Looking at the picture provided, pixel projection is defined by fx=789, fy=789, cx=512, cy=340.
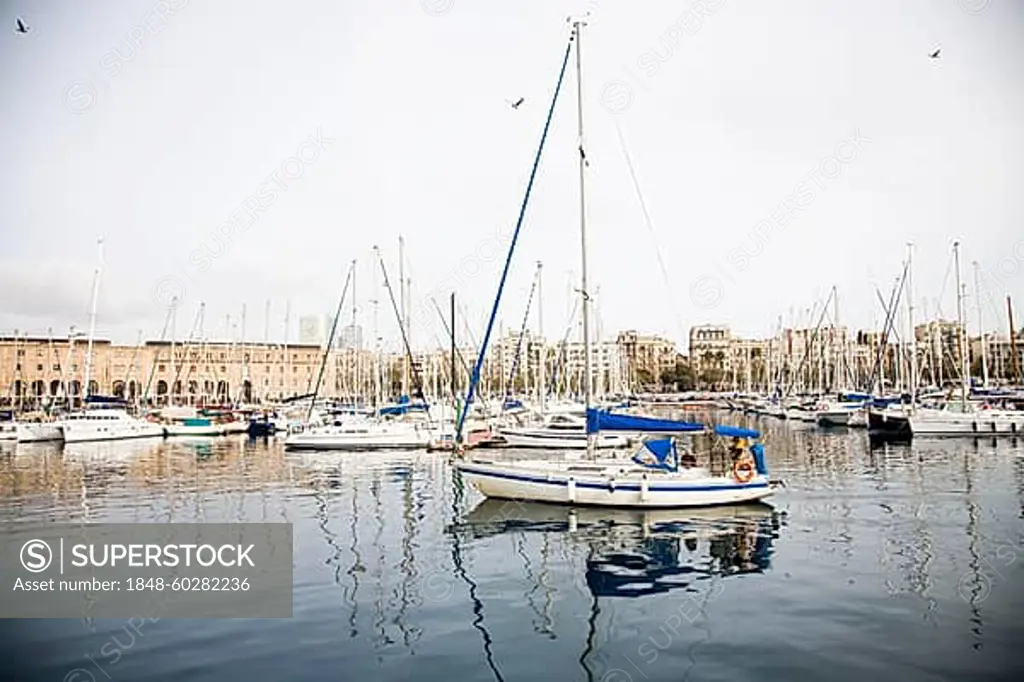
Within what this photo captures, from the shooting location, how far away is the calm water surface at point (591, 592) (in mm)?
10547

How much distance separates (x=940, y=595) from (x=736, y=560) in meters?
3.94

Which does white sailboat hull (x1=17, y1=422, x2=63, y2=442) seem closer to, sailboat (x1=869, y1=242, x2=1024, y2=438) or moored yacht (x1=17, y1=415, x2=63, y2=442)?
moored yacht (x1=17, y1=415, x2=63, y2=442)

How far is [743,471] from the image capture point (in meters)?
21.9

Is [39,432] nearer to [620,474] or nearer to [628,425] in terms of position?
[628,425]

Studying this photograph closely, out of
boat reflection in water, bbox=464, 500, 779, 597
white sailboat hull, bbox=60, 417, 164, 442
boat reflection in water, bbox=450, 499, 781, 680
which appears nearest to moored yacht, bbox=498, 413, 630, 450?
boat reflection in water, bbox=450, 499, 781, 680

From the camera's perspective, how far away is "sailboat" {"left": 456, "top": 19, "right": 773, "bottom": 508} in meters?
21.5

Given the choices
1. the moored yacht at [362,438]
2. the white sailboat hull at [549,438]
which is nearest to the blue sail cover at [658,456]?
the white sailboat hull at [549,438]

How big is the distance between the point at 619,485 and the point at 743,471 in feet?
11.5

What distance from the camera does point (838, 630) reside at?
38.4 feet

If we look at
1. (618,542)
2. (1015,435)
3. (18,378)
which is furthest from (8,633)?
(18,378)

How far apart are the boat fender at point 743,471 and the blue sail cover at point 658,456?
1666mm

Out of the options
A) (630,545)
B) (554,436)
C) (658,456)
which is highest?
(658,456)

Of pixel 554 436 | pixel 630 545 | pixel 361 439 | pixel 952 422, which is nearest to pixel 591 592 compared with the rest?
pixel 630 545

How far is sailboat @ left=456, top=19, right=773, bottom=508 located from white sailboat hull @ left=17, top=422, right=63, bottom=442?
1783 inches
